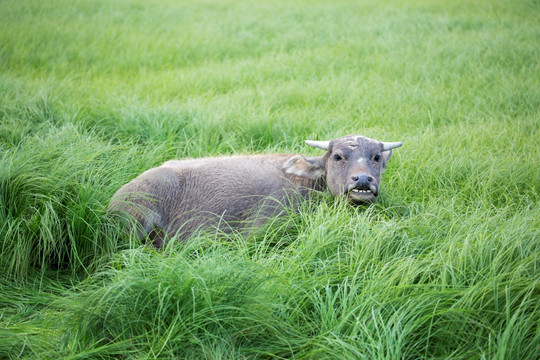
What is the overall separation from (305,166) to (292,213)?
0.62 m

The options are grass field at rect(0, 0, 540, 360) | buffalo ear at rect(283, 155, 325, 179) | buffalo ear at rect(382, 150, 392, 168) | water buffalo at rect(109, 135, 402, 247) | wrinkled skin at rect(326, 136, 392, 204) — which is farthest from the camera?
buffalo ear at rect(382, 150, 392, 168)

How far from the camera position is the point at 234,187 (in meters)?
3.79

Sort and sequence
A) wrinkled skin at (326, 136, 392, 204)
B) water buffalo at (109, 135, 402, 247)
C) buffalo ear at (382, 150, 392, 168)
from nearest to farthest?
wrinkled skin at (326, 136, 392, 204), water buffalo at (109, 135, 402, 247), buffalo ear at (382, 150, 392, 168)

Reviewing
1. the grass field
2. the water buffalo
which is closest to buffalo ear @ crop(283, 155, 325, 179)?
the water buffalo

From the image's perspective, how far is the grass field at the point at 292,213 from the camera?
6.99ft

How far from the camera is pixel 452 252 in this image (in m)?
2.48

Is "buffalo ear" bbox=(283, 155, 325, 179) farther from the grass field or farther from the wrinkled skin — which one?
the grass field

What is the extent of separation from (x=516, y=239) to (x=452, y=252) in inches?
15.1

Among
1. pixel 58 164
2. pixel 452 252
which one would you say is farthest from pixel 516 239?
pixel 58 164

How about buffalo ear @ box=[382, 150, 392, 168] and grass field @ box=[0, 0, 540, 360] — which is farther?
buffalo ear @ box=[382, 150, 392, 168]

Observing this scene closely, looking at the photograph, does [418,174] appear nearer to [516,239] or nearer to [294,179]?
[294,179]

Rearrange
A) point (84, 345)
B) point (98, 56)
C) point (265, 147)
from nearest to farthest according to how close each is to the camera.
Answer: point (84, 345) → point (265, 147) → point (98, 56)

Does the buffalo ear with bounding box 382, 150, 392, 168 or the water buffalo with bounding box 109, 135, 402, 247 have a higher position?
the buffalo ear with bounding box 382, 150, 392, 168

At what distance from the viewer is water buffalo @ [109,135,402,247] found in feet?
11.9
